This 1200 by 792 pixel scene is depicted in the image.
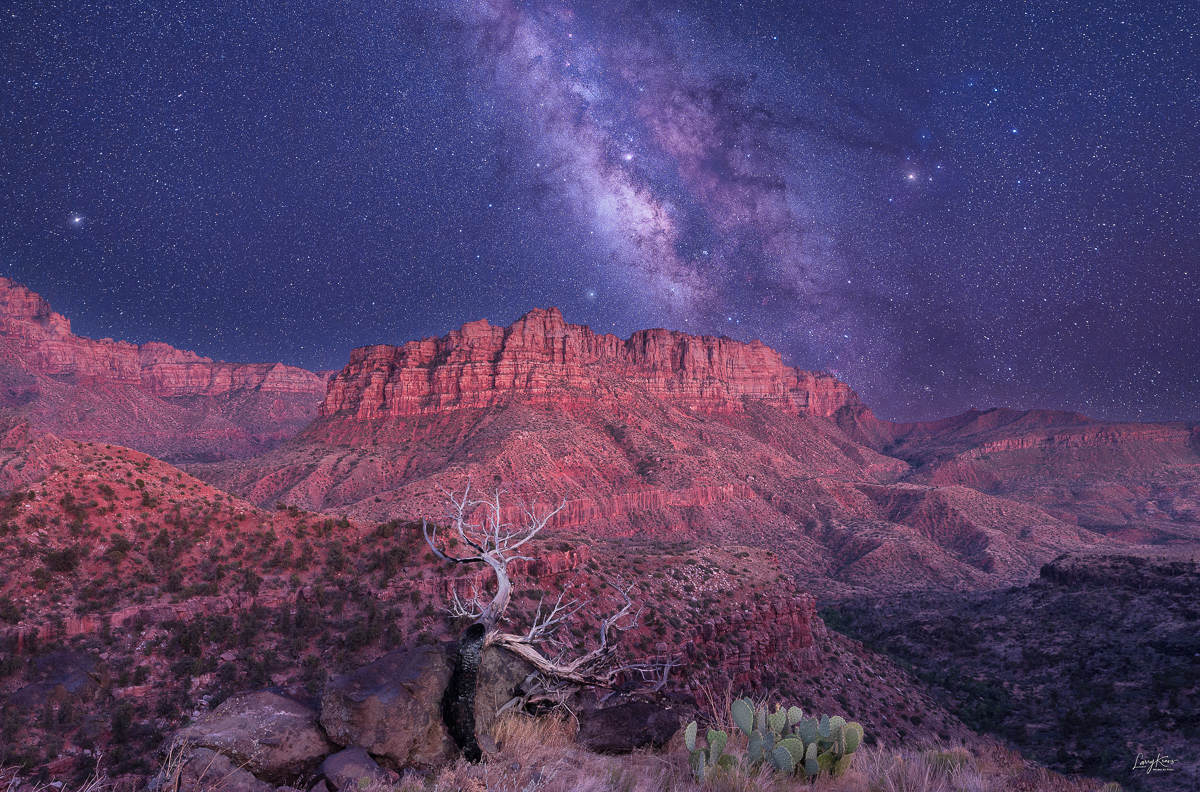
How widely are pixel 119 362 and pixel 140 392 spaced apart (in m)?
39.5

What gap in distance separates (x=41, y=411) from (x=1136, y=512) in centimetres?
22678

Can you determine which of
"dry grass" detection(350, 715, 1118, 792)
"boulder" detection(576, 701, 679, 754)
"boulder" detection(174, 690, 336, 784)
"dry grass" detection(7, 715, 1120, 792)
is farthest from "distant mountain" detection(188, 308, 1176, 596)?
"dry grass" detection(350, 715, 1118, 792)

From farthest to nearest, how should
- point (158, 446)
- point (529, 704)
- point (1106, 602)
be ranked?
1. point (158, 446)
2. point (1106, 602)
3. point (529, 704)

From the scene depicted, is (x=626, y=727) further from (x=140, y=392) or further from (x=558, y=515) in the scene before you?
(x=140, y=392)

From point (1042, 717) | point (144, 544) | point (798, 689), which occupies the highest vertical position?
point (144, 544)

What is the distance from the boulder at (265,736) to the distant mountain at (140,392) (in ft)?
367

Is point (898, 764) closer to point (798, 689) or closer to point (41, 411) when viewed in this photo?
point (798, 689)

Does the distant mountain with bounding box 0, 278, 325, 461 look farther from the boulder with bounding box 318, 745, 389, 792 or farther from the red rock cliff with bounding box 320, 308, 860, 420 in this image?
the boulder with bounding box 318, 745, 389, 792

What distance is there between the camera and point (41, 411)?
10344 centimetres

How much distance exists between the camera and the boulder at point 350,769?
21.6 feet

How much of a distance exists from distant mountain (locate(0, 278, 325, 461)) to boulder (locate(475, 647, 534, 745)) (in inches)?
4486

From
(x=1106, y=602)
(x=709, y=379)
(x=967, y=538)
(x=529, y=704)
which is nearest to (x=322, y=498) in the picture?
(x=529, y=704)

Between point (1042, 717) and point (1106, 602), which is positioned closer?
point (1042, 717)
